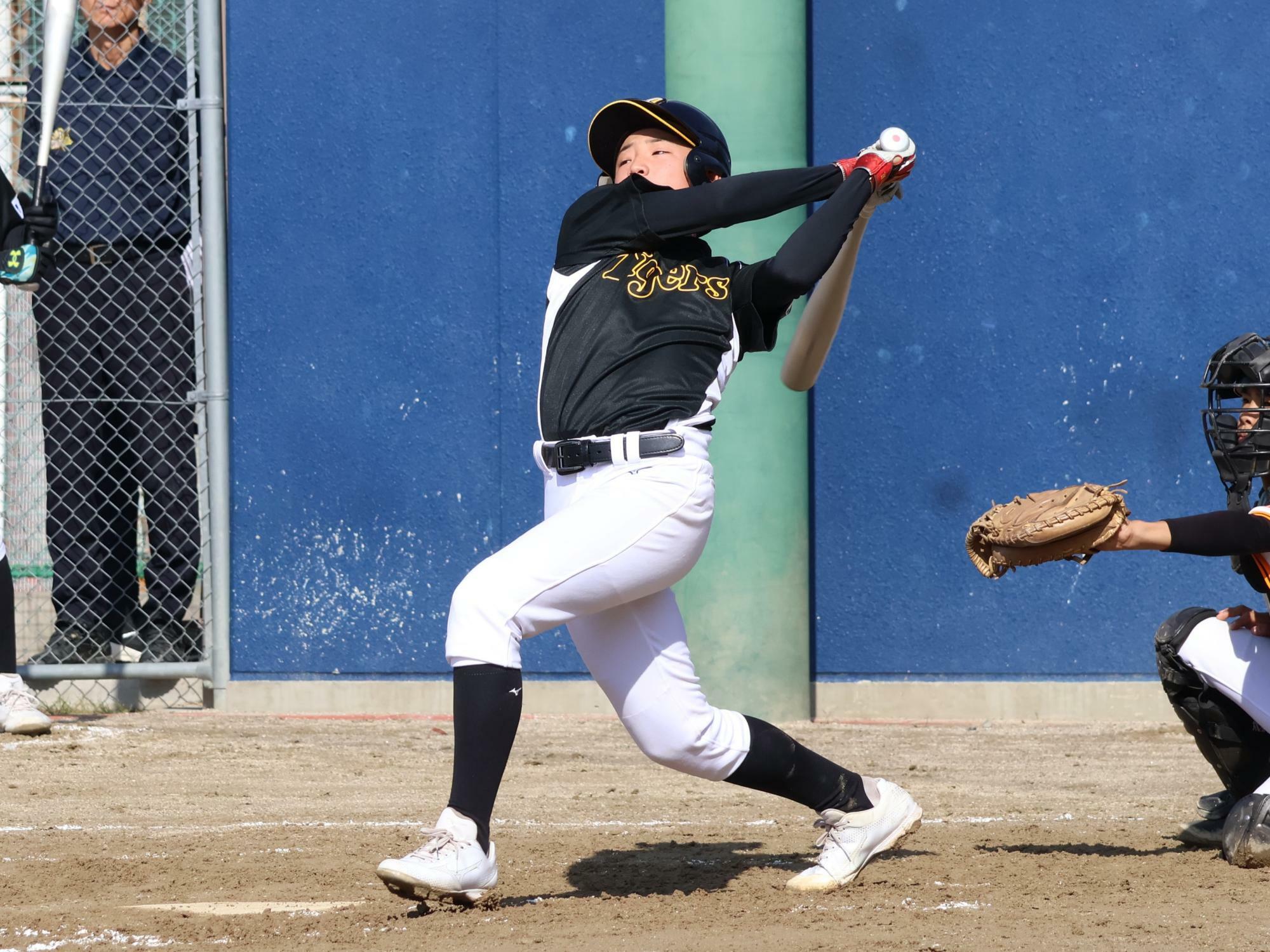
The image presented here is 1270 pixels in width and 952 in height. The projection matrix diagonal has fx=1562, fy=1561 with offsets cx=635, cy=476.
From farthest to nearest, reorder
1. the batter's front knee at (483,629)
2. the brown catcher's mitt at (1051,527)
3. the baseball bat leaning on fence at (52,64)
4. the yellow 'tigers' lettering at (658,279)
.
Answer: the baseball bat leaning on fence at (52,64)
the yellow 'tigers' lettering at (658,279)
the brown catcher's mitt at (1051,527)
the batter's front knee at (483,629)

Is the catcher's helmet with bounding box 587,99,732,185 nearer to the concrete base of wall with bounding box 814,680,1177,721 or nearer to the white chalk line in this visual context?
the white chalk line

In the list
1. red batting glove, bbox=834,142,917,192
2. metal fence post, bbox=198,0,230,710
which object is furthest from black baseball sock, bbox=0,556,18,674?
red batting glove, bbox=834,142,917,192

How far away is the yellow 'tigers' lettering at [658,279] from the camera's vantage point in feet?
11.3

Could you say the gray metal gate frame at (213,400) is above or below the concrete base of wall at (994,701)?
above

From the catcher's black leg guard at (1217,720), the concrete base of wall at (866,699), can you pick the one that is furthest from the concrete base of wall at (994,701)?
the catcher's black leg guard at (1217,720)

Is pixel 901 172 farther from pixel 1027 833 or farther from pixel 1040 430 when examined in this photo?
pixel 1040 430

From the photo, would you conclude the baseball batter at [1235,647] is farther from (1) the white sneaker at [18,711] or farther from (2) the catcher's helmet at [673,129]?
(1) the white sneaker at [18,711]

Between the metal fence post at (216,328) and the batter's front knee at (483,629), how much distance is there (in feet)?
12.2

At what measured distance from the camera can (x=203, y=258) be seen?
6590 millimetres

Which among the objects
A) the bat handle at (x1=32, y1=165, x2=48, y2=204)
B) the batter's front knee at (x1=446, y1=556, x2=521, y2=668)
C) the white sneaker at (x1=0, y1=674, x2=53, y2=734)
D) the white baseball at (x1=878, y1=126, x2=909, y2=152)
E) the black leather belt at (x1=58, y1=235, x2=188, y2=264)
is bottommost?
the white sneaker at (x1=0, y1=674, x2=53, y2=734)

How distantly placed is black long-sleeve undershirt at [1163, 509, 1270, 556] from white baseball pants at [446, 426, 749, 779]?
102 centimetres

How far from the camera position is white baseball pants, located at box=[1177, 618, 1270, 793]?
382 centimetres

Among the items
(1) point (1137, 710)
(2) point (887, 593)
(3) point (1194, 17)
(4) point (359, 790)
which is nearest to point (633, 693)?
(4) point (359, 790)

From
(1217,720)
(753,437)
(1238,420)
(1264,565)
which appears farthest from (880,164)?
(753,437)
